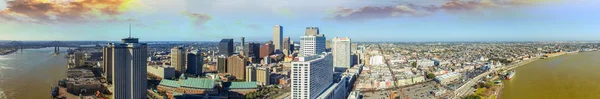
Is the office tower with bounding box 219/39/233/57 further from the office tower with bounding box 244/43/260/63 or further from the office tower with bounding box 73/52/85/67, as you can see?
the office tower with bounding box 73/52/85/67

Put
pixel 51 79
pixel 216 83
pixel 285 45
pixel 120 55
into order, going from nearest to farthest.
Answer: pixel 120 55, pixel 216 83, pixel 51 79, pixel 285 45

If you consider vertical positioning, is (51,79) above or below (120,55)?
below

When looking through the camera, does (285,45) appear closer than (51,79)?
No

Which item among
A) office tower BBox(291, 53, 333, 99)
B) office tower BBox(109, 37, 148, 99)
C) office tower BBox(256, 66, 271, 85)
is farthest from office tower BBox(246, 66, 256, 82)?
office tower BBox(109, 37, 148, 99)

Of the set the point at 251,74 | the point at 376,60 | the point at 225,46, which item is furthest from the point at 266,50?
the point at 251,74

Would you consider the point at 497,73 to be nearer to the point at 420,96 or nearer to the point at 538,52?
the point at 420,96

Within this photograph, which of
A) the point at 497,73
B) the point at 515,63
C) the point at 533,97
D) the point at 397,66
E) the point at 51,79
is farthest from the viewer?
the point at 515,63

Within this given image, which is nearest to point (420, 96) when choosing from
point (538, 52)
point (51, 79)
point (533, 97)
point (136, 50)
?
point (533, 97)

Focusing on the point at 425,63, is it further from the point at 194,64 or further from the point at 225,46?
the point at 225,46
